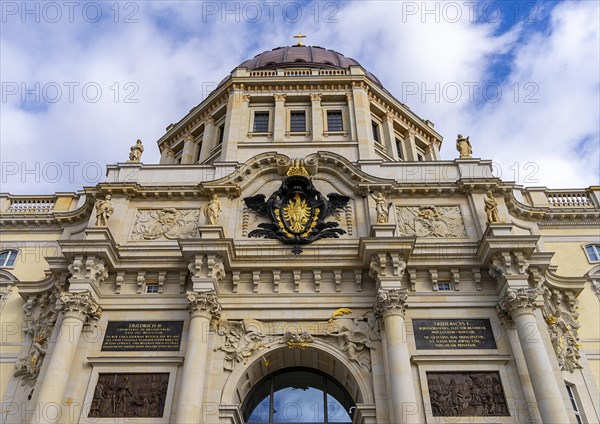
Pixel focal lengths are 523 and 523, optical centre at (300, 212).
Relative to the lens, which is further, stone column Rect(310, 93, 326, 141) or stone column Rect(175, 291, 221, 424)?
stone column Rect(310, 93, 326, 141)

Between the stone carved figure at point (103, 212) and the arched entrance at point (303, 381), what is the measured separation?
920cm

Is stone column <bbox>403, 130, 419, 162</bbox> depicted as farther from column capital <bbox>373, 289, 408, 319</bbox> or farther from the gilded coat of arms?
column capital <bbox>373, 289, 408, 319</bbox>

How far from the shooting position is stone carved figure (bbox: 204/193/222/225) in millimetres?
23256

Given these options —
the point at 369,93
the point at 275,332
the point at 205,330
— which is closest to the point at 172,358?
the point at 205,330

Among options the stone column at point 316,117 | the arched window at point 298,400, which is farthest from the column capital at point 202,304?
the stone column at point 316,117

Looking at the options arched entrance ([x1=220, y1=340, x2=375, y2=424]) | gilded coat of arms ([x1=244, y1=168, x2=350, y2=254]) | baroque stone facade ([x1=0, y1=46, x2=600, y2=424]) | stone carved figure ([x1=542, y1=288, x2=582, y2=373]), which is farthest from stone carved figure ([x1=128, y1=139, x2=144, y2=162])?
stone carved figure ([x1=542, y1=288, x2=582, y2=373])

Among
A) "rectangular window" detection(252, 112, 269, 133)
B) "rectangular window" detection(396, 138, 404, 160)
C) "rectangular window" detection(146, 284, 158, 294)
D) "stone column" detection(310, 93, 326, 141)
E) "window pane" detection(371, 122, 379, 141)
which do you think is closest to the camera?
"rectangular window" detection(146, 284, 158, 294)

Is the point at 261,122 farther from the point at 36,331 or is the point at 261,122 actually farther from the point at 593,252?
the point at 593,252

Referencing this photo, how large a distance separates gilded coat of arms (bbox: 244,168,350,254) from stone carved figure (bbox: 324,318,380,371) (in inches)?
153

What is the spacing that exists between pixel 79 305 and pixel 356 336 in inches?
428

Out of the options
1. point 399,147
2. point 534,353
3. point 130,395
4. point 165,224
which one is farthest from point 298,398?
point 399,147

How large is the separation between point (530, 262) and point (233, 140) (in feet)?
55.0

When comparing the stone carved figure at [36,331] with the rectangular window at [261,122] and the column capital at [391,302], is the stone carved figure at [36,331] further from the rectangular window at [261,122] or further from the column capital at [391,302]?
the rectangular window at [261,122]

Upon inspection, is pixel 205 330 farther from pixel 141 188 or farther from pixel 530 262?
pixel 530 262
